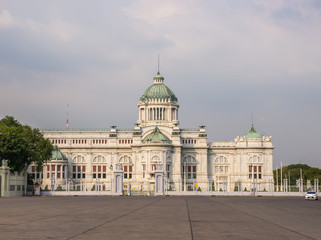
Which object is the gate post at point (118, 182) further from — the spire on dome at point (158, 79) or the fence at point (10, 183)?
the spire on dome at point (158, 79)

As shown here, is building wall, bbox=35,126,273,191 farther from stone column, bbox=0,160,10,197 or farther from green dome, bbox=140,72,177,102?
stone column, bbox=0,160,10,197

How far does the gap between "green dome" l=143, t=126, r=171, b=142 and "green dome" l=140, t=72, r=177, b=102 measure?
16.1m

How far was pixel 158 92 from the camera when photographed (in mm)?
181000

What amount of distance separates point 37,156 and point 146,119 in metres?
67.9

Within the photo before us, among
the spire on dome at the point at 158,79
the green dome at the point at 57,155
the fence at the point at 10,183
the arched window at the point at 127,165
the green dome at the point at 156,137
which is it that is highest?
the spire on dome at the point at 158,79

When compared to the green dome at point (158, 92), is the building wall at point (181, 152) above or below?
below

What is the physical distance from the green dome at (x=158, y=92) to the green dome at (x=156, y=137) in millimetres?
16105

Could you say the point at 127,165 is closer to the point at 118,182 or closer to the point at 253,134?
the point at 253,134

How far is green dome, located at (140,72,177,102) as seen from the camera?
180125 mm

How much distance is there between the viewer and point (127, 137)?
174 m

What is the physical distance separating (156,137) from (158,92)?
73.4 feet

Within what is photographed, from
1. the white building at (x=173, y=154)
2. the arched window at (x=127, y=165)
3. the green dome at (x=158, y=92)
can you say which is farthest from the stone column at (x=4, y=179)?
the green dome at (x=158, y=92)

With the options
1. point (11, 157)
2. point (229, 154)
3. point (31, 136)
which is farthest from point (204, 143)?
point (11, 157)

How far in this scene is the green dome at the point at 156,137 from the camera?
163413 millimetres
